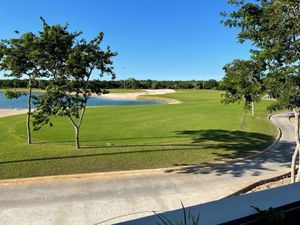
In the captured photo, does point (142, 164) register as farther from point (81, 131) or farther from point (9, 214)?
point (81, 131)

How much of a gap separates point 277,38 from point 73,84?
10.3 m

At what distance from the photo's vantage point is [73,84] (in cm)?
1631

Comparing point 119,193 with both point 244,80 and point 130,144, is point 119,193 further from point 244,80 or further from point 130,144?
point 130,144

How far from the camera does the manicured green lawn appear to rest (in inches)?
568

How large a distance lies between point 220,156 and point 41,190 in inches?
336

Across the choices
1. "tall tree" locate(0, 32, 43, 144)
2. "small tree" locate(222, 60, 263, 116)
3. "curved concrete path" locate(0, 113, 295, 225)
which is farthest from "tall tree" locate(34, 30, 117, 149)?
"small tree" locate(222, 60, 263, 116)

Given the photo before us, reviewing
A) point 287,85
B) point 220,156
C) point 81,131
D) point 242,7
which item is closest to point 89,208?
point 287,85

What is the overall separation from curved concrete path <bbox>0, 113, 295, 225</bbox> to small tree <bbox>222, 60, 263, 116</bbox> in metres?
3.46

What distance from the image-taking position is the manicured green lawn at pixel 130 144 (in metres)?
14.4

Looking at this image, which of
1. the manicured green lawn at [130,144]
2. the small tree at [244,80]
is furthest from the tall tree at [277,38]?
the manicured green lawn at [130,144]

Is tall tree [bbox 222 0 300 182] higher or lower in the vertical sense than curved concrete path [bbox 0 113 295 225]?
higher

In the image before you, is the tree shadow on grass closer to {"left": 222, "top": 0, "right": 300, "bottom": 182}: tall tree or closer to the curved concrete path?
the curved concrete path

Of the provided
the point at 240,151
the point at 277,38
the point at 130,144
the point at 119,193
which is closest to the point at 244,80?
the point at 277,38

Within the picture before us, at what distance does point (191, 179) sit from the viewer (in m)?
12.9
